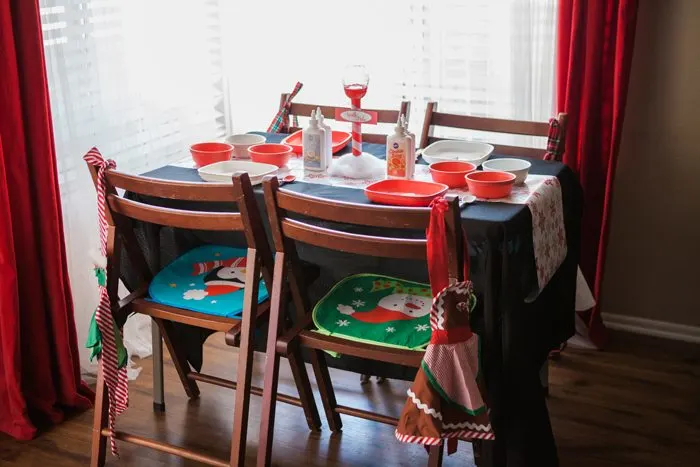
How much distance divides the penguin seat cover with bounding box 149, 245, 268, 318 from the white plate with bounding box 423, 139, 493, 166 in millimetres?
644

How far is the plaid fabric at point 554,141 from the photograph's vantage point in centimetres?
255

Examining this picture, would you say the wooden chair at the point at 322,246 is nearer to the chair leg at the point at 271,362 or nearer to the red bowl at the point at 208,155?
the chair leg at the point at 271,362

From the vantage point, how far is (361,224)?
1896mm

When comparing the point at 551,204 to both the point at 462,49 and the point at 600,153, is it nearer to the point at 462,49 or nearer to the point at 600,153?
the point at 600,153

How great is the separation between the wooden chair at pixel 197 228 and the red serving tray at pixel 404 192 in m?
0.31

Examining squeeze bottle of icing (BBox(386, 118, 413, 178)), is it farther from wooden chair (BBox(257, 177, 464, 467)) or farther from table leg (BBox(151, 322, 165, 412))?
table leg (BBox(151, 322, 165, 412))

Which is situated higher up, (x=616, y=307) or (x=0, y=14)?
(x=0, y=14)

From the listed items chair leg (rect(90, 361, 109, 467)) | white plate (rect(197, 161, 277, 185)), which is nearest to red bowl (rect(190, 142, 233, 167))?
white plate (rect(197, 161, 277, 185))

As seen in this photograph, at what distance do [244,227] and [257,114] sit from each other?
1573mm

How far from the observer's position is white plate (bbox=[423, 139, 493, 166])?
255 centimetres

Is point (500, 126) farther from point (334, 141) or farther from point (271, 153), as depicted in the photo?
point (271, 153)

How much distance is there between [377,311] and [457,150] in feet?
2.30

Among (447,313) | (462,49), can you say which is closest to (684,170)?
(462,49)

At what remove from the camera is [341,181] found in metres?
2.36
